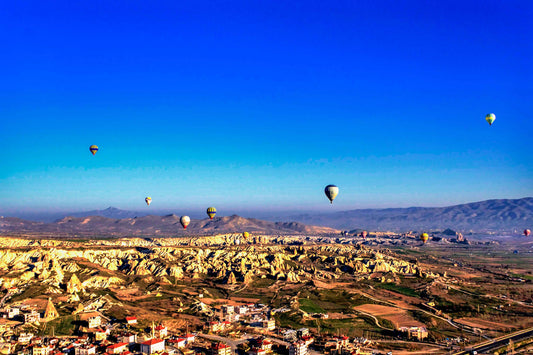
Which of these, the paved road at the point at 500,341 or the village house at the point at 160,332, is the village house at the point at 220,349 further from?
the paved road at the point at 500,341

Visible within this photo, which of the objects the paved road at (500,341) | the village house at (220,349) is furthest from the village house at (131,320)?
the paved road at (500,341)

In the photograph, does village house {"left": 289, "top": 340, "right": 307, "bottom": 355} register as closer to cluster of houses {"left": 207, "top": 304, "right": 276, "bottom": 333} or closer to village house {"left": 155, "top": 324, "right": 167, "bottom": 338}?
cluster of houses {"left": 207, "top": 304, "right": 276, "bottom": 333}

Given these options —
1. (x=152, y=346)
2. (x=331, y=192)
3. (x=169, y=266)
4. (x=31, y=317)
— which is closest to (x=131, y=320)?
(x=31, y=317)

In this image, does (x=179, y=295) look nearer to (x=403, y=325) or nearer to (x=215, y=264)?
(x=215, y=264)

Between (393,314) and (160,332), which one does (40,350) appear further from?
(393,314)

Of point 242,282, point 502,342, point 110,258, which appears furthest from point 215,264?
point 502,342
